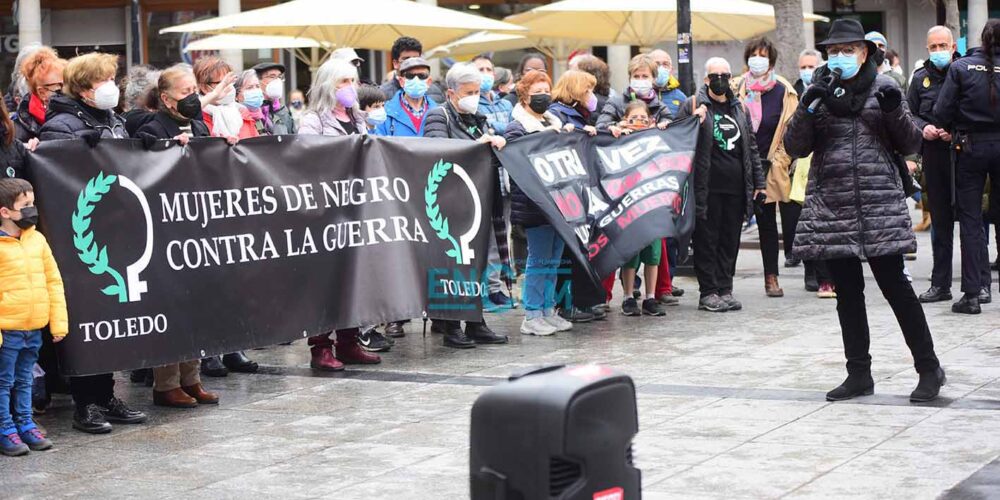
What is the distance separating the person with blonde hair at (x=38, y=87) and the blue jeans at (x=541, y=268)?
350 centimetres

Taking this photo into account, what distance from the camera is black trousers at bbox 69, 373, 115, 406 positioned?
759 centimetres

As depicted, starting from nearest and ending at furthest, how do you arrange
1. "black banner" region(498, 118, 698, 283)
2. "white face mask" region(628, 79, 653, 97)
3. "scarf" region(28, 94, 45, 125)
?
"scarf" region(28, 94, 45, 125) → "black banner" region(498, 118, 698, 283) → "white face mask" region(628, 79, 653, 97)

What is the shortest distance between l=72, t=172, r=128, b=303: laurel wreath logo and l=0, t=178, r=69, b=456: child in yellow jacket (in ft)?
1.04

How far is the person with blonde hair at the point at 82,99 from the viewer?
770 centimetres

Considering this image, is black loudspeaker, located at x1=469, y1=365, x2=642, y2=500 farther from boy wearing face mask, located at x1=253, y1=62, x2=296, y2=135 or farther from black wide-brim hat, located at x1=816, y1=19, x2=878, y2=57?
boy wearing face mask, located at x1=253, y1=62, x2=296, y2=135

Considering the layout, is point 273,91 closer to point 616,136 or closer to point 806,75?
point 616,136

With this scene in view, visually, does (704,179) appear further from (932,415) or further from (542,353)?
(932,415)

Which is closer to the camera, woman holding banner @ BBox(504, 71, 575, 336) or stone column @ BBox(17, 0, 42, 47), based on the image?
A: woman holding banner @ BBox(504, 71, 575, 336)

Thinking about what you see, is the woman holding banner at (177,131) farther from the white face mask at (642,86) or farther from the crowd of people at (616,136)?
the white face mask at (642,86)

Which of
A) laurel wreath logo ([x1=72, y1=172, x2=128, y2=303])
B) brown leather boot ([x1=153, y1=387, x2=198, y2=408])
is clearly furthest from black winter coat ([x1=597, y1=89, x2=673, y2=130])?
laurel wreath logo ([x1=72, y1=172, x2=128, y2=303])

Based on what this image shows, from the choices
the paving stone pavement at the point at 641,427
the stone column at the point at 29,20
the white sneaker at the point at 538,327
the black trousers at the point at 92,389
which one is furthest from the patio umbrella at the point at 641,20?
the stone column at the point at 29,20

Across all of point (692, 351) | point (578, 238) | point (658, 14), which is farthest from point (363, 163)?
point (658, 14)

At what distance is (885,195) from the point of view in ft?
24.8

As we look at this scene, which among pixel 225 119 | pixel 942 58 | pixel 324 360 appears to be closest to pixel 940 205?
pixel 942 58
